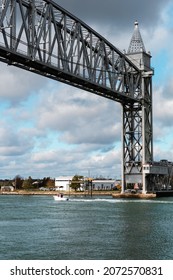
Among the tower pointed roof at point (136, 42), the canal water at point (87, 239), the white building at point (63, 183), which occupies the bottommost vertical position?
the canal water at point (87, 239)

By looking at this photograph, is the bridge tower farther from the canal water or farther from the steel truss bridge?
the canal water

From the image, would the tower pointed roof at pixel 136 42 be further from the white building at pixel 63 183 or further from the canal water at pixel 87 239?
the white building at pixel 63 183

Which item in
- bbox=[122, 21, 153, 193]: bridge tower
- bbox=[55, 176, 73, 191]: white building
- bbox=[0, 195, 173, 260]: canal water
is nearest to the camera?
bbox=[0, 195, 173, 260]: canal water

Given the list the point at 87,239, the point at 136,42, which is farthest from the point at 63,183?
the point at 87,239

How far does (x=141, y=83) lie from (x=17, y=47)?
1739 inches

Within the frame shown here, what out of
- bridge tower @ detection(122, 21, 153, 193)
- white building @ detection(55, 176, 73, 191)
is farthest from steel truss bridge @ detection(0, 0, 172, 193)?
white building @ detection(55, 176, 73, 191)

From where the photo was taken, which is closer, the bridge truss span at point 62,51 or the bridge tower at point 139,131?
the bridge truss span at point 62,51

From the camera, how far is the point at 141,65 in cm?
9925

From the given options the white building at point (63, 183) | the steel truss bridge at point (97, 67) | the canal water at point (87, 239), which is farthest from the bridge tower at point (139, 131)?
the white building at point (63, 183)

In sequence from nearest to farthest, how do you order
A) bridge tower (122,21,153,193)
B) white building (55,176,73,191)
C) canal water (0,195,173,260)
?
canal water (0,195,173,260) → bridge tower (122,21,153,193) → white building (55,176,73,191)

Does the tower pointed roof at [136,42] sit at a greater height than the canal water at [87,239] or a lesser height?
greater
